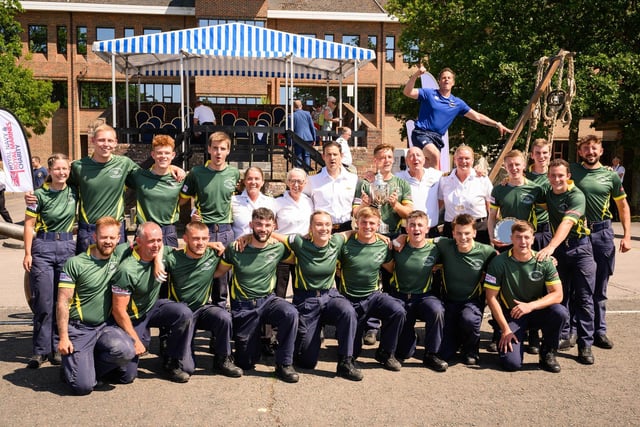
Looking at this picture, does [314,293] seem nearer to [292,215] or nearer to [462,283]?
[292,215]

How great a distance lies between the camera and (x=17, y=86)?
3494 centimetres

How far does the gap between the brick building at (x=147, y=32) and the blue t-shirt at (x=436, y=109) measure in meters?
32.4

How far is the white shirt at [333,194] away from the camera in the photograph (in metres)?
7.36

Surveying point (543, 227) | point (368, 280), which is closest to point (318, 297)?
point (368, 280)

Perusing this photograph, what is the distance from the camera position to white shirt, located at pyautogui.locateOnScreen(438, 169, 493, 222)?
742cm

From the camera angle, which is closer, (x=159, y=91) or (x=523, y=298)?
(x=523, y=298)

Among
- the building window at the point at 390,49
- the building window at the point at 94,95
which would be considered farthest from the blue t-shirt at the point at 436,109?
the building window at the point at 94,95

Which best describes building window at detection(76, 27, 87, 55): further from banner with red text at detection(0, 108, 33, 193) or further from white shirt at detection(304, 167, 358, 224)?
white shirt at detection(304, 167, 358, 224)

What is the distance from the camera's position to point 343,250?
6.60 metres

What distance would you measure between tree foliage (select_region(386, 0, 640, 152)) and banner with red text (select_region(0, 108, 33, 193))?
1785 cm

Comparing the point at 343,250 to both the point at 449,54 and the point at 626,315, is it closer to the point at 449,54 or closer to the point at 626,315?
the point at 626,315

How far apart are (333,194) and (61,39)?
4125cm

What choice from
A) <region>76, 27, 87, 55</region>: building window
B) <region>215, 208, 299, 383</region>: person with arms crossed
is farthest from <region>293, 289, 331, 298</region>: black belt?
<region>76, 27, 87, 55</region>: building window

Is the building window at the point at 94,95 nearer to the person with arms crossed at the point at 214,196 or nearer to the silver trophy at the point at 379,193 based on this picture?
the person with arms crossed at the point at 214,196
